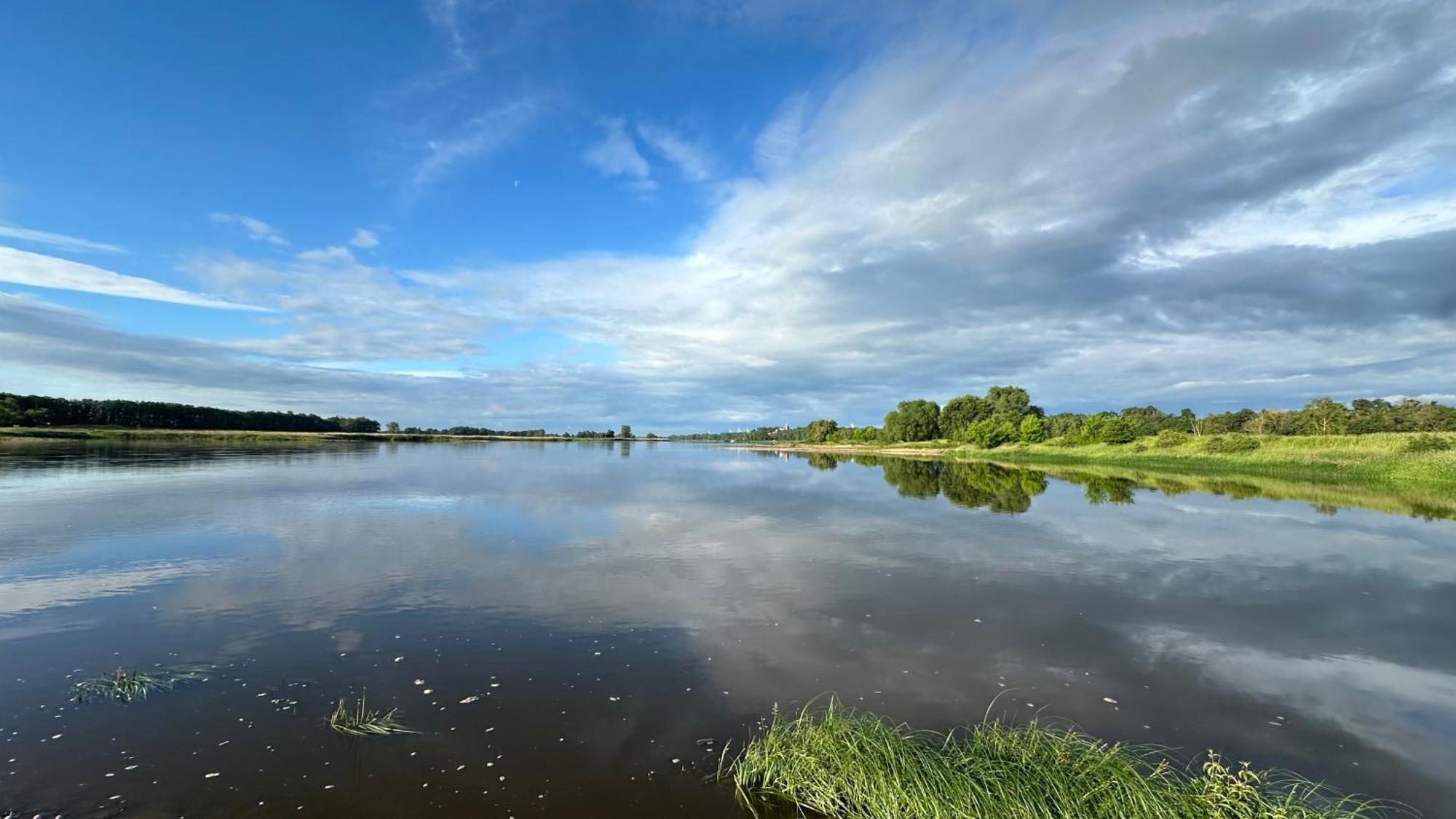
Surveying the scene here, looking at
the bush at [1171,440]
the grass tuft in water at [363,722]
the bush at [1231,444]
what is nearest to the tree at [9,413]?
the grass tuft in water at [363,722]

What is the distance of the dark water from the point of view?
667 centimetres

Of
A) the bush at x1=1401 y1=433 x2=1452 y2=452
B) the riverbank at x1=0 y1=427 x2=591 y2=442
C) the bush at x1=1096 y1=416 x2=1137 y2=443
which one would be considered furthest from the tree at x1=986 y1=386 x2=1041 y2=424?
the riverbank at x1=0 y1=427 x2=591 y2=442

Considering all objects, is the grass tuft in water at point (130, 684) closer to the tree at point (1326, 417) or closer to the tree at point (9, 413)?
the tree at point (1326, 417)

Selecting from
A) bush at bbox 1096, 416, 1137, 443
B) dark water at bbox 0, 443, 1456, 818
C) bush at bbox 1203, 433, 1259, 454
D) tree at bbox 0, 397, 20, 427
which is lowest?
dark water at bbox 0, 443, 1456, 818

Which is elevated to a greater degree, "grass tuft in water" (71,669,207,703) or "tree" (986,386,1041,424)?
"tree" (986,386,1041,424)

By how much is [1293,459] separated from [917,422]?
3794 inches

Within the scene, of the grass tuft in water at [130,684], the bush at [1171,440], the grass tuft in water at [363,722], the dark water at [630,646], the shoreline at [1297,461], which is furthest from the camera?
the bush at [1171,440]

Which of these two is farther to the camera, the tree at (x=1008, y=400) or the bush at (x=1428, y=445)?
the tree at (x=1008, y=400)

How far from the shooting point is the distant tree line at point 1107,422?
92.4 m

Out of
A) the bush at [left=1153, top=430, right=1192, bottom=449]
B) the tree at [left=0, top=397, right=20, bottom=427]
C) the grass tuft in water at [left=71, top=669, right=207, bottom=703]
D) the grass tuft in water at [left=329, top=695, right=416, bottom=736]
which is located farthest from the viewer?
the tree at [left=0, top=397, right=20, bottom=427]

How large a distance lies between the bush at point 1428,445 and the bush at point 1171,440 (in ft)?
84.3

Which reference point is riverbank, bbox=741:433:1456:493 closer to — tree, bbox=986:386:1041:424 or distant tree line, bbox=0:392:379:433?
tree, bbox=986:386:1041:424

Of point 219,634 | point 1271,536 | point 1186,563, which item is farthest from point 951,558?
point 219,634

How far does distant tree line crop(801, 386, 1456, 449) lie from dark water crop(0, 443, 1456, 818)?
66329mm
